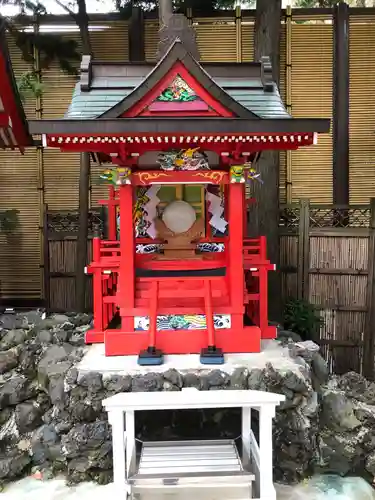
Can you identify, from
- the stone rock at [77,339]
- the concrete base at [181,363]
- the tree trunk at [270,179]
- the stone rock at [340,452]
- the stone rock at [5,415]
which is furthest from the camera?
the tree trunk at [270,179]

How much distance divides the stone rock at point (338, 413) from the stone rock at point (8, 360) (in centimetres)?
431

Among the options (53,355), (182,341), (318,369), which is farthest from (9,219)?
(318,369)

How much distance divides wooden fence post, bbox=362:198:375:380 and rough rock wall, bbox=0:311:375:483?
2379mm

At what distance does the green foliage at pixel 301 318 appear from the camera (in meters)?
8.93

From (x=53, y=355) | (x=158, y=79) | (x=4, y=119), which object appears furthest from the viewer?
(x=4, y=119)

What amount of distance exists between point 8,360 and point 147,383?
235 centimetres

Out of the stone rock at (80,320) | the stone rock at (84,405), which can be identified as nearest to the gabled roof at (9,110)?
the stone rock at (80,320)

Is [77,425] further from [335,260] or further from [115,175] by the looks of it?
[335,260]

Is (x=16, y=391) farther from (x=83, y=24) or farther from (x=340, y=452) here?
(x=83, y=24)

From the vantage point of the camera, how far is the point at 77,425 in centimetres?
564

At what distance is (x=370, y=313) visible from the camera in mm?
8961

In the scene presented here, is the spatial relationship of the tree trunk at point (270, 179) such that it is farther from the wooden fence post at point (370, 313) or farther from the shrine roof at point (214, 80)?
the shrine roof at point (214, 80)

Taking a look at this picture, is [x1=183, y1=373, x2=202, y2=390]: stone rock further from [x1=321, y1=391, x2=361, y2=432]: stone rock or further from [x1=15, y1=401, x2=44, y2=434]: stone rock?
[x1=15, y1=401, x2=44, y2=434]: stone rock

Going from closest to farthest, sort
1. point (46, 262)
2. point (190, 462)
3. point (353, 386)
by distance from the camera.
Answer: point (190, 462) < point (353, 386) < point (46, 262)
